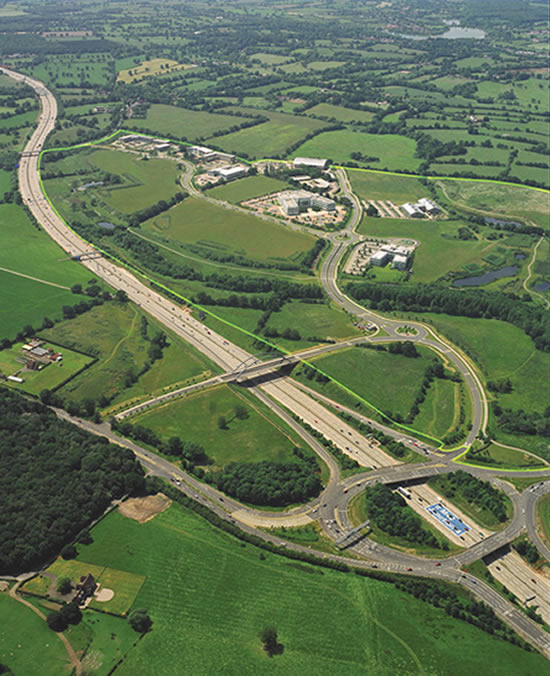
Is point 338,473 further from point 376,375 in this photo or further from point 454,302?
point 454,302

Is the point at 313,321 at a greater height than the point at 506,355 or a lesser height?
greater

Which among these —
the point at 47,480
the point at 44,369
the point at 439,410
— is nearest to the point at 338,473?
the point at 439,410

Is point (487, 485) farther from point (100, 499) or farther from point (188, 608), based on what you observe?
point (100, 499)

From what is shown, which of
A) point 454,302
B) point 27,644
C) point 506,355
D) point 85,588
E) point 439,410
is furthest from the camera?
point 454,302

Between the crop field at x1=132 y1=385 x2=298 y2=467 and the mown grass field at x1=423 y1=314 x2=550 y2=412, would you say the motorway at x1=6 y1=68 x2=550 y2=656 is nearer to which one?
the mown grass field at x1=423 y1=314 x2=550 y2=412

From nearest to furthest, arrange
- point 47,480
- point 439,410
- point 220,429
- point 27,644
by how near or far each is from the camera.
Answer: point 27,644, point 47,480, point 220,429, point 439,410

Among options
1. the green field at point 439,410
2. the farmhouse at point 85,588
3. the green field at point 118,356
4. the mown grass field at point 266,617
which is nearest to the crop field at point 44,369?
the green field at point 118,356

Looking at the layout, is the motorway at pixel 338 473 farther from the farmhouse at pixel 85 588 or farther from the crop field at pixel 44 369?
the farmhouse at pixel 85 588
